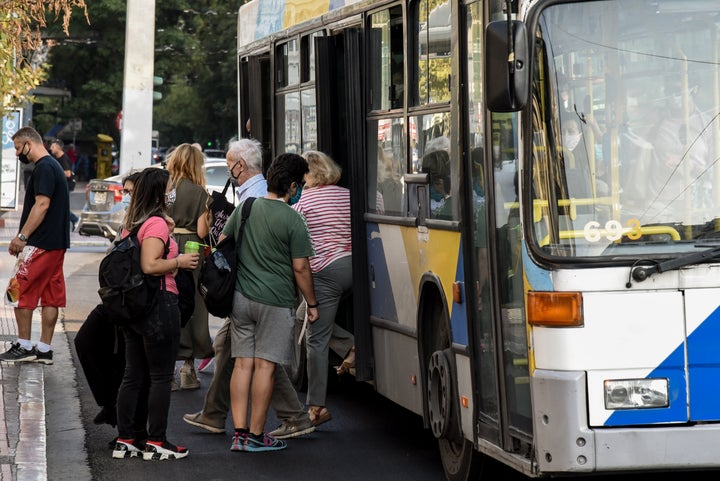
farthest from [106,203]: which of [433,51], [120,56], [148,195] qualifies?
[120,56]

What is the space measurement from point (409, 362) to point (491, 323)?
1.52 m

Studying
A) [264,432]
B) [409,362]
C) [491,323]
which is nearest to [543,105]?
[491,323]

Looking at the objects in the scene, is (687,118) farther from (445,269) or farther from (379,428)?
(379,428)

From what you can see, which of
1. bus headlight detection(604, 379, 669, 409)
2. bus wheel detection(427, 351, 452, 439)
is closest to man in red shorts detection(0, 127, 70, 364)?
bus wheel detection(427, 351, 452, 439)

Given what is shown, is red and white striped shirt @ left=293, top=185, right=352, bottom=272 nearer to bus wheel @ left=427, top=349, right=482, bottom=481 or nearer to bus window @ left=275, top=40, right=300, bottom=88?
bus wheel @ left=427, top=349, right=482, bottom=481

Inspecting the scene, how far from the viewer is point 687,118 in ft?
19.2

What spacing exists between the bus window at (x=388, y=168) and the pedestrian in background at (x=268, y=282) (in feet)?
1.59

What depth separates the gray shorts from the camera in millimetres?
8117

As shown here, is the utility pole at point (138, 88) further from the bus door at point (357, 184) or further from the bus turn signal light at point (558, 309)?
the bus turn signal light at point (558, 309)

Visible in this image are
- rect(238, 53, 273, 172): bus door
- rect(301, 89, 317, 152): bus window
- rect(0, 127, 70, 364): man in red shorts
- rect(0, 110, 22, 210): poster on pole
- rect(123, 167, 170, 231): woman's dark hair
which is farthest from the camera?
rect(0, 110, 22, 210): poster on pole

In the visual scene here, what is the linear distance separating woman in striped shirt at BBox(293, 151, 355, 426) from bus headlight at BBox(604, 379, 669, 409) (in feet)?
11.1

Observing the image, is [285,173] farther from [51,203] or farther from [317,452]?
[51,203]

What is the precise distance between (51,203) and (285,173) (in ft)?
11.8

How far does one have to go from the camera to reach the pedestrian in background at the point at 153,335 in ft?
25.7
